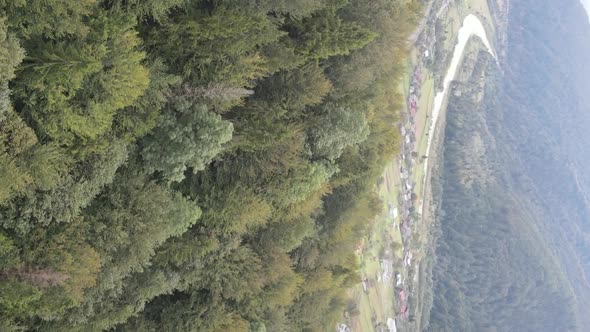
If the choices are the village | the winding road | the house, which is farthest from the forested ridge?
the winding road

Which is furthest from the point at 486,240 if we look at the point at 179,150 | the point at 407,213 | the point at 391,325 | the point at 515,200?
the point at 179,150

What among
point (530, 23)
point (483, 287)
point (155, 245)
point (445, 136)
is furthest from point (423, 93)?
point (530, 23)

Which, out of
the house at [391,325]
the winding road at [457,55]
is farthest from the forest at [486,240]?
the house at [391,325]

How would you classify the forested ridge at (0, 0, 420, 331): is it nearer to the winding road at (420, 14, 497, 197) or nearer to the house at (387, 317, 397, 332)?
the house at (387, 317, 397, 332)

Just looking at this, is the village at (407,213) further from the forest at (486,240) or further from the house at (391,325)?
the forest at (486,240)

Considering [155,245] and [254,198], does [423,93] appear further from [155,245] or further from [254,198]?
[155,245]

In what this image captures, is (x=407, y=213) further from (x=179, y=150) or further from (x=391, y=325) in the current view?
(x=179, y=150)
